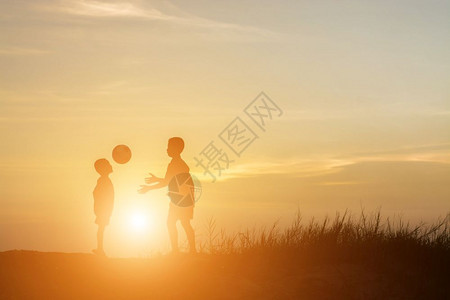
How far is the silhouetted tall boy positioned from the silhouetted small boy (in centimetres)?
79

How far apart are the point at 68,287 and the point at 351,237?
5361mm

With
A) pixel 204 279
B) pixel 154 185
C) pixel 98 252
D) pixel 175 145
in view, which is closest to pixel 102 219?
pixel 98 252

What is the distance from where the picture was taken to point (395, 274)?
1057 cm

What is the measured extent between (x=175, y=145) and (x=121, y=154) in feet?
3.37

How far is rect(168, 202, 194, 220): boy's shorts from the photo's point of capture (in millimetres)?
11188

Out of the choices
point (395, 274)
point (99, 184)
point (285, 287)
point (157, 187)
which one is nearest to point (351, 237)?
point (395, 274)

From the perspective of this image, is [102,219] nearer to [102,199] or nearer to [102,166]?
[102,199]

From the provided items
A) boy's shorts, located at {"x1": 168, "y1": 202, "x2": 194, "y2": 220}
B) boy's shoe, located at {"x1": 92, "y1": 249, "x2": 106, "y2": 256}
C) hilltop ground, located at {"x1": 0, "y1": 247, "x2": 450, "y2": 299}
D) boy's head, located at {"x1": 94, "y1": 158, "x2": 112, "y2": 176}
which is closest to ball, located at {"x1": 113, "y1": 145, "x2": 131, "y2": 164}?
boy's head, located at {"x1": 94, "y1": 158, "x2": 112, "y2": 176}

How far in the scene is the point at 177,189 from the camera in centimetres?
1130

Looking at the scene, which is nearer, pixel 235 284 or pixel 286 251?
pixel 235 284

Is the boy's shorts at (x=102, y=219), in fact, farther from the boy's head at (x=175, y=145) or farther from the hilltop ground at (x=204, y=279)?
the boy's head at (x=175, y=145)

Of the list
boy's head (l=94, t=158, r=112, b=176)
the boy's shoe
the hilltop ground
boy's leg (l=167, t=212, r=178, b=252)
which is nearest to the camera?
the hilltop ground

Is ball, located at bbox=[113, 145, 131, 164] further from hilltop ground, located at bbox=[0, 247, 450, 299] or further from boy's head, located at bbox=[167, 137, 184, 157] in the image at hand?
hilltop ground, located at bbox=[0, 247, 450, 299]

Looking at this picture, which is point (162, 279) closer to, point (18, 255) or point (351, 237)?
point (18, 255)
